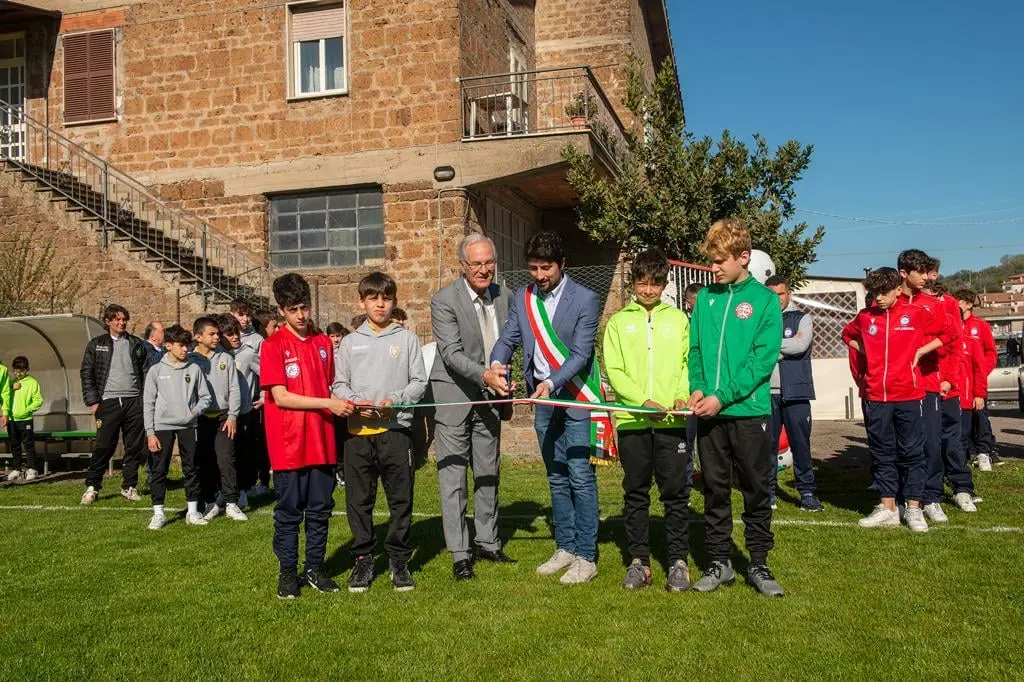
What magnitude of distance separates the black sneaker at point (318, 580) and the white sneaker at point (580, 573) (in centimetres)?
139

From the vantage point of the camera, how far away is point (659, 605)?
5.10 m

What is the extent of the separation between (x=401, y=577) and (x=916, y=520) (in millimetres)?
3940

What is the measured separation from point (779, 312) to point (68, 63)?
18010 mm

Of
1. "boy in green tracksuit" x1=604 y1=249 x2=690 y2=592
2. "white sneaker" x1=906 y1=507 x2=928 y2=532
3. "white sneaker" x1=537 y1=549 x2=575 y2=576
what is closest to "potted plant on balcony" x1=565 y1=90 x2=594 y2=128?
"white sneaker" x1=906 y1=507 x2=928 y2=532

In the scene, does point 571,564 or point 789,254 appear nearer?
point 571,564

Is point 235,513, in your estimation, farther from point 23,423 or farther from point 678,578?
point 23,423

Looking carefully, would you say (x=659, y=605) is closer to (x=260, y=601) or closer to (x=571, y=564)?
(x=571, y=564)

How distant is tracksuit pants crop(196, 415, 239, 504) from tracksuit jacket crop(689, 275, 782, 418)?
4.92m

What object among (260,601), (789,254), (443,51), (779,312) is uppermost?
(443,51)

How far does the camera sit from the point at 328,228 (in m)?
17.7

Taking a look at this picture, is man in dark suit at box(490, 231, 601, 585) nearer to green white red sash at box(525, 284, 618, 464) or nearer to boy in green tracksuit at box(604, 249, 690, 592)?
green white red sash at box(525, 284, 618, 464)

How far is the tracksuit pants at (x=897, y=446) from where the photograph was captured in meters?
7.17

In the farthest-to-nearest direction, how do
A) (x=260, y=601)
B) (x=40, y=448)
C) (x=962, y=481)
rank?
(x=40, y=448)
(x=962, y=481)
(x=260, y=601)

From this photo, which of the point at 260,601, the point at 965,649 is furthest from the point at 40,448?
the point at 965,649
